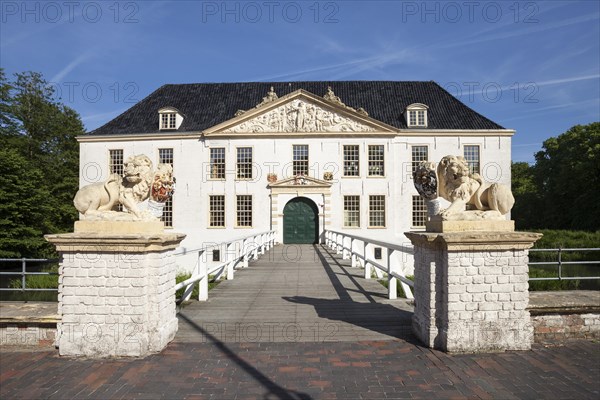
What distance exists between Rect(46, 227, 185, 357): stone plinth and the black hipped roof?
24.3m

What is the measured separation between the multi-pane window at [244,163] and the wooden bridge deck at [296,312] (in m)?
17.5

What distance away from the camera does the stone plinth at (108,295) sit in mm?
4816

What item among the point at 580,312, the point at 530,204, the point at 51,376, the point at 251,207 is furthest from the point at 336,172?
the point at 530,204

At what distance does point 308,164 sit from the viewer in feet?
89.5

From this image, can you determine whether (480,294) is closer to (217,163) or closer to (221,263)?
(221,263)

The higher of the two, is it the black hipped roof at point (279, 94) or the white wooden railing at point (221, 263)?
the black hipped roof at point (279, 94)

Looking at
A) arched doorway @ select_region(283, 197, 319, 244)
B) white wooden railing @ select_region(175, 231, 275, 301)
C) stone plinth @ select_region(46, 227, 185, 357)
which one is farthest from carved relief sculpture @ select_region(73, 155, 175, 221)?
arched doorway @ select_region(283, 197, 319, 244)

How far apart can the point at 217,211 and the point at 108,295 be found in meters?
22.9

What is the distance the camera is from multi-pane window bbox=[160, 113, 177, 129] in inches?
1113

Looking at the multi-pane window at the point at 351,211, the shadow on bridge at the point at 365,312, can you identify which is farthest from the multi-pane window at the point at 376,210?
the shadow on bridge at the point at 365,312

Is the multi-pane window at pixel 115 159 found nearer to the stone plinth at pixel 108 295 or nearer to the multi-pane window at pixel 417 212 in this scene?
the multi-pane window at pixel 417 212

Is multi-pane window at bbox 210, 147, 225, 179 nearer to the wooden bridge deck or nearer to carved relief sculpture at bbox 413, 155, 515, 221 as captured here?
the wooden bridge deck

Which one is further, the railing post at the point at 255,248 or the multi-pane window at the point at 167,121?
the multi-pane window at the point at 167,121

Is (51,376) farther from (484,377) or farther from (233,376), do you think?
(484,377)
